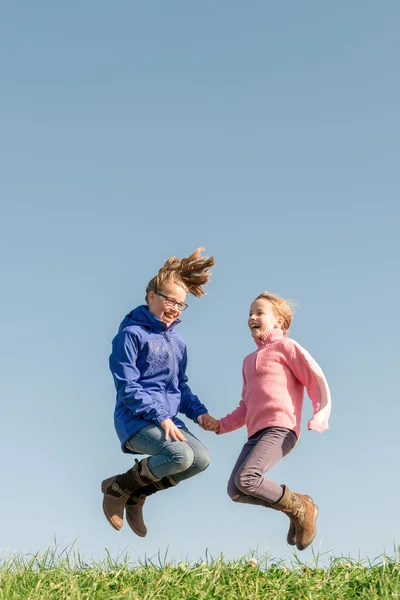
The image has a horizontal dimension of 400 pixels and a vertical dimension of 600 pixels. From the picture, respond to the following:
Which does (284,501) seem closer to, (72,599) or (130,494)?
(130,494)

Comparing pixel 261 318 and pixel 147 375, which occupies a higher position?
pixel 261 318

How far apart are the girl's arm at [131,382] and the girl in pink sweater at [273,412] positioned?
2.81ft

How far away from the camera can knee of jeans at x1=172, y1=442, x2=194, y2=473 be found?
27.6ft

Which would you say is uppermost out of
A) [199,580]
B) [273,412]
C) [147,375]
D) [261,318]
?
[261,318]

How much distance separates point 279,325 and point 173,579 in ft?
9.95

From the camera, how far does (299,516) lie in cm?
841

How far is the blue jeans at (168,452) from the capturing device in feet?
27.7

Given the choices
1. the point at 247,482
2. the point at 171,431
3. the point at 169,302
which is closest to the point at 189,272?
the point at 169,302

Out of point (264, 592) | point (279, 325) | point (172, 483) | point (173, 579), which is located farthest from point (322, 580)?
point (279, 325)

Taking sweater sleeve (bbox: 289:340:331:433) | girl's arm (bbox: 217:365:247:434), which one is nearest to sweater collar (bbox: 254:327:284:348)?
sweater sleeve (bbox: 289:340:331:433)

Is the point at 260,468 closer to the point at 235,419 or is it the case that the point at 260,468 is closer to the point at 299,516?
the point at 299,516

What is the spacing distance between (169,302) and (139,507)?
230cm

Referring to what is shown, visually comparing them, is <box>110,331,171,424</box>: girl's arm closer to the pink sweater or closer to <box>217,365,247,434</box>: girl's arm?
<box>217,365,247,434</box>: girl's arm

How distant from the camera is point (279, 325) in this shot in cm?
917
